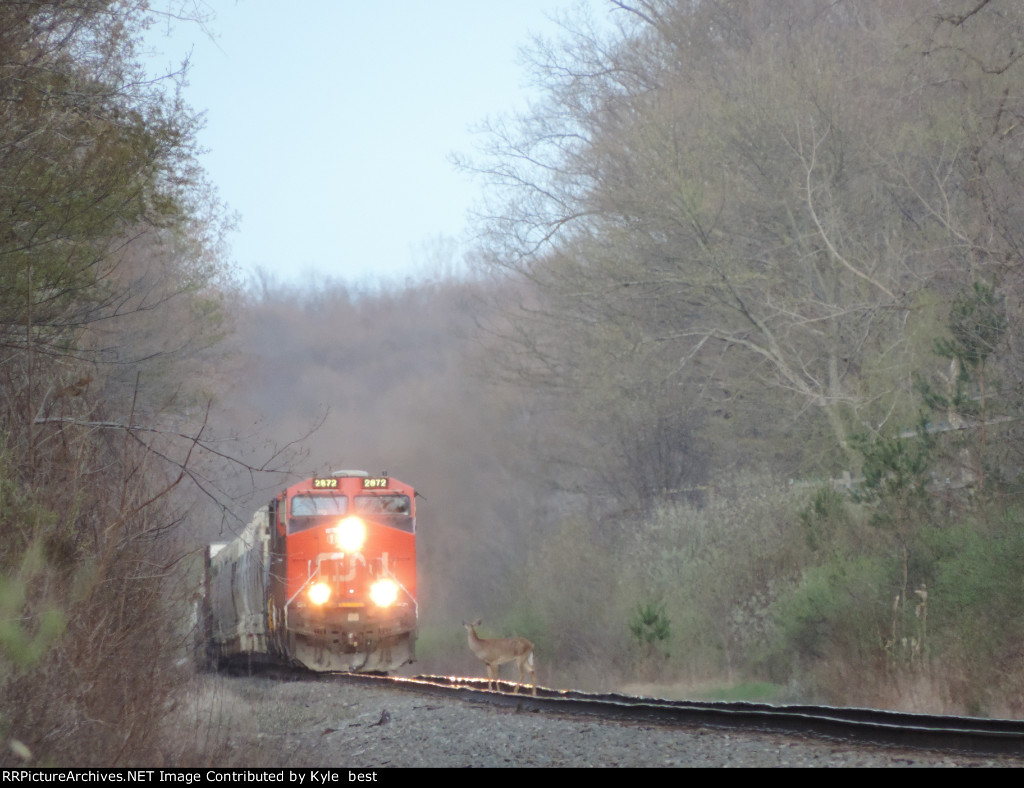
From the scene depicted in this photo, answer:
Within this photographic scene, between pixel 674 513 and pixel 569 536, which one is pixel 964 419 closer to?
pixel 674 513

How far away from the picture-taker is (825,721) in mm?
9438

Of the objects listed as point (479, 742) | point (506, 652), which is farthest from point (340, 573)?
point (479, 742)

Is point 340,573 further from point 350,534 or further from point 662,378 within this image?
point 662,378

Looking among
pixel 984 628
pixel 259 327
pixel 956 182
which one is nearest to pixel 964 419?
pixel 984 628

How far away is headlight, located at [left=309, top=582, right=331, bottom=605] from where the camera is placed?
19531 mm

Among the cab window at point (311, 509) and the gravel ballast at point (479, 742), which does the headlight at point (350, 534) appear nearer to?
the cab window at point (311, 509)

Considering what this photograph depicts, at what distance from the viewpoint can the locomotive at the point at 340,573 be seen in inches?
771

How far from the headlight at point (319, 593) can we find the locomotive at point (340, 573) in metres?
0.02

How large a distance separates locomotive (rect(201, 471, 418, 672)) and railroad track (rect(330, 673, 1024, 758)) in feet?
20.4

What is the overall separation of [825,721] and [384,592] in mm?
11658

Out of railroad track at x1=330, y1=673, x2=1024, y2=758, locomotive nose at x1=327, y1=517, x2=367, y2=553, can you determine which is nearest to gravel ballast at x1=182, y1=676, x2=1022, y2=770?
railroad track at x1=330, y1=673, x2=1024, y2=758

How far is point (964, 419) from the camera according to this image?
57.9ft

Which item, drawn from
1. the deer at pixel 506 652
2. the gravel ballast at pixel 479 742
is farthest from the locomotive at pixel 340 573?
the gravel ballast at pixel 479 742

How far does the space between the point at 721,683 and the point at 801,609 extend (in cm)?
252
